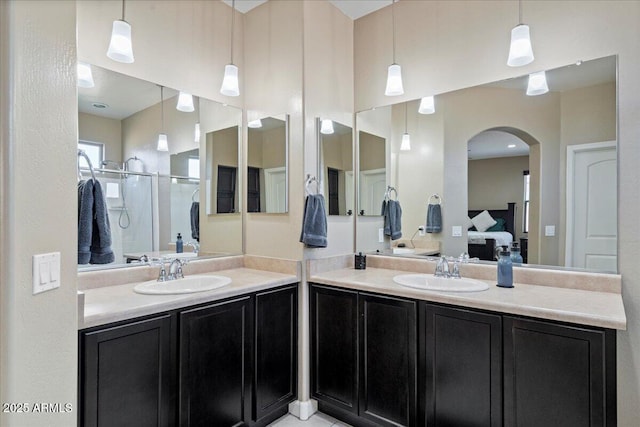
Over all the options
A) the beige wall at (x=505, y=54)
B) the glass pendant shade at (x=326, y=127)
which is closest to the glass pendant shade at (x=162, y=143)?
the glass pendant shade at (x=326, y=127)

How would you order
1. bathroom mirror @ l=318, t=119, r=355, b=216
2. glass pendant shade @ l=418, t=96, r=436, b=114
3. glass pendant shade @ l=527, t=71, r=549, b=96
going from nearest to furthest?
glass pendant shade @ l=527, t=71, r=549, b=96, glass pendant shade @ l=418, t=96, r=436, b=114, bathroom mirror @ l=318, t=119, r=355, b=216

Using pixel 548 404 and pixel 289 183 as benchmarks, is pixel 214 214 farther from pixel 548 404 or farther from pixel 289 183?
pixel 548 404

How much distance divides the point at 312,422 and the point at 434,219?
1.62m

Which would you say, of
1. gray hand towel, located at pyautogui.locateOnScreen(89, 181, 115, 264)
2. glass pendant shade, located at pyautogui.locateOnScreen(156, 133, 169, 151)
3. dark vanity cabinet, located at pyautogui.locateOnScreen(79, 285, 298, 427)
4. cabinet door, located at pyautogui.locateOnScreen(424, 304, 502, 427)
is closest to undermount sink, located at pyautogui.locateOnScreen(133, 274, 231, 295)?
dark vanity cabinet, located at pyautogui.locateOnScreen(79, 285, 298, 427)

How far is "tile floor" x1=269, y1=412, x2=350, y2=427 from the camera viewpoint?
229 cm

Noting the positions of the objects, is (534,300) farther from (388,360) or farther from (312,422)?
(312,422)

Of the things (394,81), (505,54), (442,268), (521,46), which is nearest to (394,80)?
(394,81)

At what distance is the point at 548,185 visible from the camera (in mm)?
2131

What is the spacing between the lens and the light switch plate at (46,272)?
1022mm

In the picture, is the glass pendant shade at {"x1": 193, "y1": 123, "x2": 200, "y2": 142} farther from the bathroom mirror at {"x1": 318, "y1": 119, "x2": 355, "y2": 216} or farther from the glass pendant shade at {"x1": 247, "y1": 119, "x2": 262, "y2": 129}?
the bathroom mirror at {"x1": 318, "y1": 119, "x2": 355, "y2": 216}

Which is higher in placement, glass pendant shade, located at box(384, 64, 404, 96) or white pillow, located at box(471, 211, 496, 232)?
glass pendant shade, located at box(384, 64, 404, 96)

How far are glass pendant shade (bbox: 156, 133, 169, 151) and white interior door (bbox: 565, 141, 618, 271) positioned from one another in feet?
8.27

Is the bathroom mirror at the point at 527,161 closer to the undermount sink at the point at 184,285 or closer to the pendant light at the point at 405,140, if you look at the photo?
the pendant light at the point at 405,140

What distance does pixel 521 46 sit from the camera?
196cm
